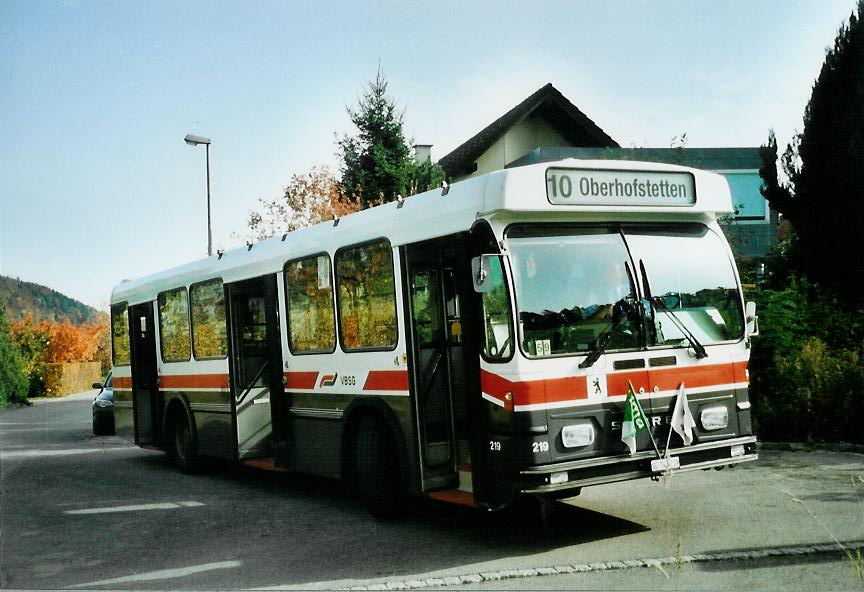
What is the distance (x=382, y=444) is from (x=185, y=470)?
235 inches

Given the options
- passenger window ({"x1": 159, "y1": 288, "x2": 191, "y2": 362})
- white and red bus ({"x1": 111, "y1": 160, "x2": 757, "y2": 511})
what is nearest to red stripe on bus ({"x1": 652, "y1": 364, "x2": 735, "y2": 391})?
white and red bus ({"x1": 111, "y1": 160, "x2": 757, "y2": 511})

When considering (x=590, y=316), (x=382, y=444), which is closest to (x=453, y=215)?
(x=590, y=316)

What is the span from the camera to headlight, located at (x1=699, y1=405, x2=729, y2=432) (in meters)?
7.86

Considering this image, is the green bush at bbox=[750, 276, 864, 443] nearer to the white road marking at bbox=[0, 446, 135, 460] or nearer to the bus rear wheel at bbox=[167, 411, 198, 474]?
the bus rear wheel at bbox=[167, 411, 198, 474]

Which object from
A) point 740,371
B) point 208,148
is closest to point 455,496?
point 740,371

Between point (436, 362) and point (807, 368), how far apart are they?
701 cm

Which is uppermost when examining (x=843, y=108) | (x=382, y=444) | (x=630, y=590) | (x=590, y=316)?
(x=843, y=108)

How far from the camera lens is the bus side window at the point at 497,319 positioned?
7297 mm

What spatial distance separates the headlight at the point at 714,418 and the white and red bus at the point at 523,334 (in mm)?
14

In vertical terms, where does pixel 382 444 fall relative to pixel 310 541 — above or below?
above

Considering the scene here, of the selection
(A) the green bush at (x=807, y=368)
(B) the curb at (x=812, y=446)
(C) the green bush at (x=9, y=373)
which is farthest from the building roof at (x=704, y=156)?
(C) the green bush at (x=9, y=373)

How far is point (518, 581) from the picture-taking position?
22.0 feet

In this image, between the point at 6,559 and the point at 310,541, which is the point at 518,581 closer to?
the point at 310,541

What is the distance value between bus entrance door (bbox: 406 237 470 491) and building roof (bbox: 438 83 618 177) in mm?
26217
